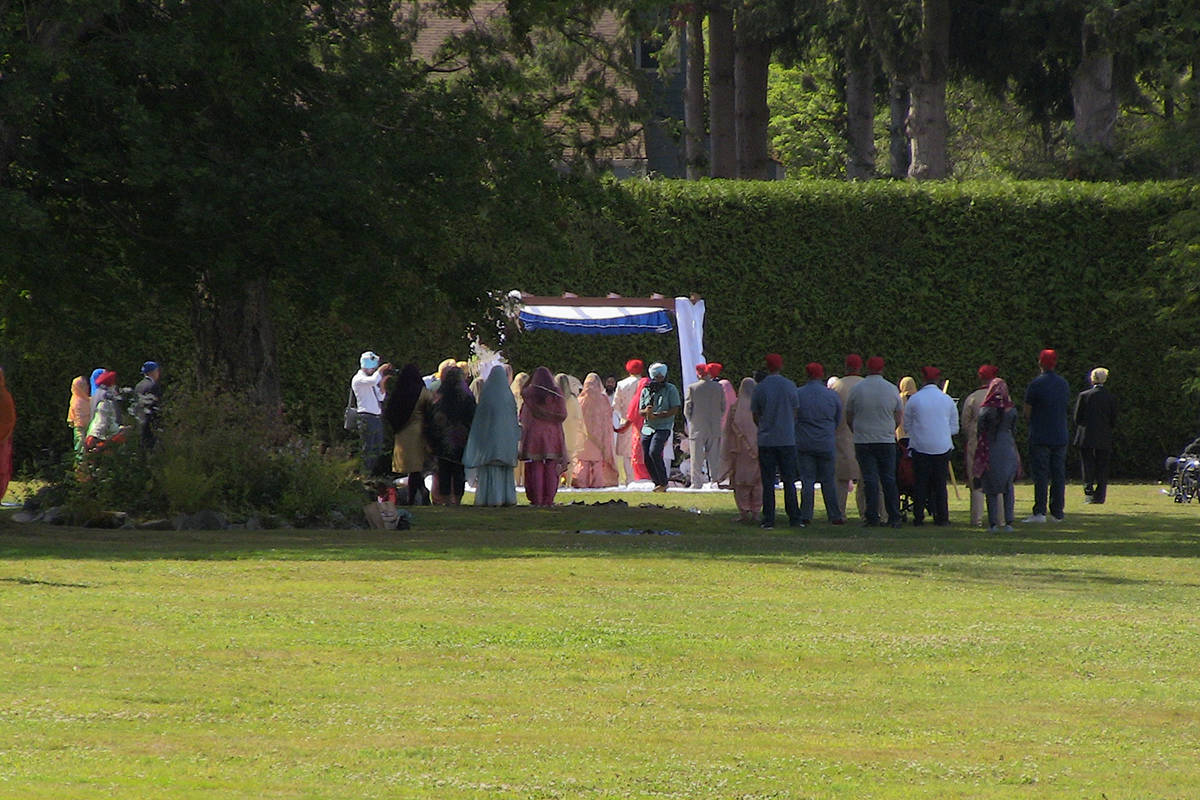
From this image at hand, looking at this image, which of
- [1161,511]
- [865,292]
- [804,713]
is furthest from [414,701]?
[865,292]

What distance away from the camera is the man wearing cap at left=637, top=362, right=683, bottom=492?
26672 mm

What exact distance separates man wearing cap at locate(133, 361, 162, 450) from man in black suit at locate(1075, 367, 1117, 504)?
11.7 meters

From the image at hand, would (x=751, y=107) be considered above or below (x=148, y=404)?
above

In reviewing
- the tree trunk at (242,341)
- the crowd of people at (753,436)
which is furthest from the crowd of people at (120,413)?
the crowd of people at (753,436)

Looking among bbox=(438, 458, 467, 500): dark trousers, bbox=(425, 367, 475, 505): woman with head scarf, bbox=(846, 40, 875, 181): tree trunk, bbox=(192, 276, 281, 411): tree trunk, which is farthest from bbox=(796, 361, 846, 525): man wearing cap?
bbox=(846, 40, 875, 181): tree trunk

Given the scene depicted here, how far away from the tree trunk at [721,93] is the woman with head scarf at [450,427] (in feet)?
50.4

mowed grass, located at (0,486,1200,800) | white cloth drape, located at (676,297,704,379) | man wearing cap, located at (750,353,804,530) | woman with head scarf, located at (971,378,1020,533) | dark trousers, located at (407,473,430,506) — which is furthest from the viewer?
white cloth drape, located at (676,297,704,379)

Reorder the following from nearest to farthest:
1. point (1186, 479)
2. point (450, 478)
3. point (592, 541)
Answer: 1. point (592, 541)
2. point (450, 478)
3. point (1186, 479)

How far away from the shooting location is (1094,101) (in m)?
35.7

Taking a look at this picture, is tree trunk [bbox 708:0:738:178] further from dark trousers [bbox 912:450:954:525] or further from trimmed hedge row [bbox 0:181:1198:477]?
dark trousers [bbox 912:450:954:525]

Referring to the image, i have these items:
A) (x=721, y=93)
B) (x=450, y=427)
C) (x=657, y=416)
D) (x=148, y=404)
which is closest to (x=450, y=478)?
(x=450, y=427)

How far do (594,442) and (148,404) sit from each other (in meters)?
8.47

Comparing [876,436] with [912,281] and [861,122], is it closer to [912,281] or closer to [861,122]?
[912,281]

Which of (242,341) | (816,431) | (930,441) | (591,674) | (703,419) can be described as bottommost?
(591,674)
